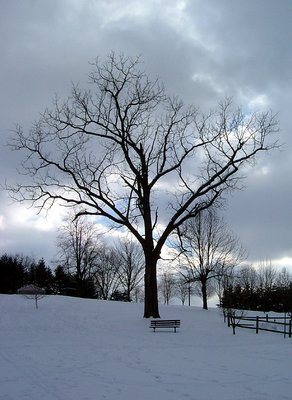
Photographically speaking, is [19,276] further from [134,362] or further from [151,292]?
[134,362]

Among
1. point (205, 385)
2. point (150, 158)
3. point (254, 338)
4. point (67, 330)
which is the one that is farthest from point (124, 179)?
point (205, 385)

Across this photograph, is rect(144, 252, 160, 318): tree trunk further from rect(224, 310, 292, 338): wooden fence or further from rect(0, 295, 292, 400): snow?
rect(224, 310, 292, 338): wooden fence

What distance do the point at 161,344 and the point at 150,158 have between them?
14.2m

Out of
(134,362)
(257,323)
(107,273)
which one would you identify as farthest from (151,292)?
(107,273)

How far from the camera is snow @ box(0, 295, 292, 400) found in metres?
8.46

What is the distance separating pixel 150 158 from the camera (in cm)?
2912

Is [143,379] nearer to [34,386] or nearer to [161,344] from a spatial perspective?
[34,386]

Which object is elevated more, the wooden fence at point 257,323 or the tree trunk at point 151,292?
the tree trunk at point 151,292

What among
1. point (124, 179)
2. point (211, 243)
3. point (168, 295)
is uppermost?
point (124, 179)

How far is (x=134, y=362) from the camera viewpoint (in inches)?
490

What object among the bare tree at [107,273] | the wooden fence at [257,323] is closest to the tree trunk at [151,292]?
the wooden fence at [257,323]

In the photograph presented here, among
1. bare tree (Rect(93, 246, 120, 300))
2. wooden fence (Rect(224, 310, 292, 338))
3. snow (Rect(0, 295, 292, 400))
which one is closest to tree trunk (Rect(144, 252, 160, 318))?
snow (Rect(0, 295, 292, 400))

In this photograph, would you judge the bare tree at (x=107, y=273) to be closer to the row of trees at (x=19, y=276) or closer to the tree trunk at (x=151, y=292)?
the row of trees at (x=19, y=276)

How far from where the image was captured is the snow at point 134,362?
8.46 metres
